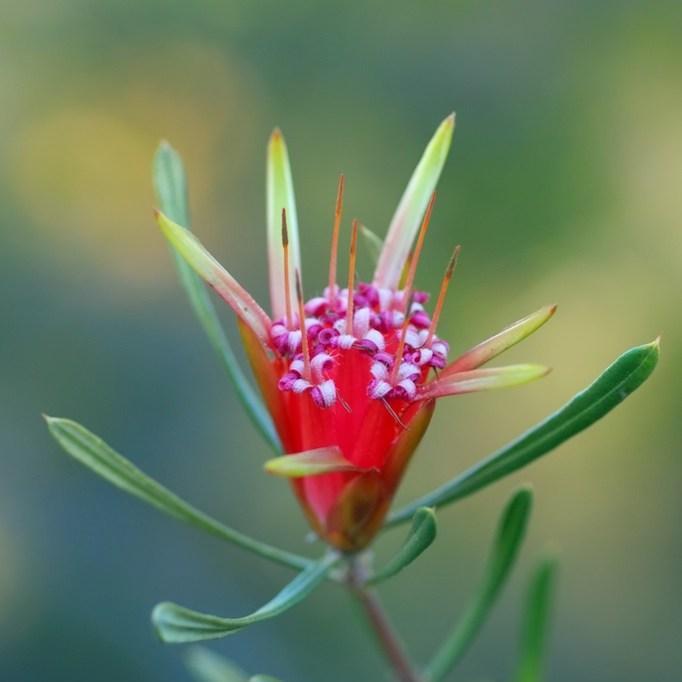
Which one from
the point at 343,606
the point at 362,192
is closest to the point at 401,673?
the point at 343,606

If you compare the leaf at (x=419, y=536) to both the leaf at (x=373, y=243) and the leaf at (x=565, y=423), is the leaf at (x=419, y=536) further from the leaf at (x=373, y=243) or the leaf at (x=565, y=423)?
the leaf at (x=373, y=243)

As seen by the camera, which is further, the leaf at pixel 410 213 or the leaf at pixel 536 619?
the leaf at pixel 536 619

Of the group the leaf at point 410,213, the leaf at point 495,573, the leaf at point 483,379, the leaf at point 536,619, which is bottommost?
the leaf at point 536,619

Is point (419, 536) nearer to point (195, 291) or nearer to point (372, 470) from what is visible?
point (372, 470)

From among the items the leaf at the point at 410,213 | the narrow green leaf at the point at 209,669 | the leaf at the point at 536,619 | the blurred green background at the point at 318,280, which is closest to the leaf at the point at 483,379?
the leaf at the point at 410,213

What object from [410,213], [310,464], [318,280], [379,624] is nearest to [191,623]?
[310,464]
